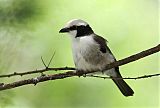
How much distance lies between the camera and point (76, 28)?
1.36 meters

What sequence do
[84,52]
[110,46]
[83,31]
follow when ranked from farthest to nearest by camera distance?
[110,46], [83,31], [84,52]

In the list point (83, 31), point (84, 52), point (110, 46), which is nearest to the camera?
point (84, 52)

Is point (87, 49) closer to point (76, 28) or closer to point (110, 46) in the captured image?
point (76, 28)

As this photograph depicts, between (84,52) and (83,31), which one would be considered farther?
(83,31)

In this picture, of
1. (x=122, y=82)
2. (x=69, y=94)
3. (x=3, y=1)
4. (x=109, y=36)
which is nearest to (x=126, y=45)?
(x=109, y=36)

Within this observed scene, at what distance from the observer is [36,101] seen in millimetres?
1688

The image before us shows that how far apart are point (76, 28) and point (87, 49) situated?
73mm

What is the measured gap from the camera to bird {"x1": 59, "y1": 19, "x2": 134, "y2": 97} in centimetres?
127

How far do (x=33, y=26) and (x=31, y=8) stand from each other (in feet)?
0.10

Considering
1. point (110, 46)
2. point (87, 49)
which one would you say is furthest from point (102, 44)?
point (110, 46)

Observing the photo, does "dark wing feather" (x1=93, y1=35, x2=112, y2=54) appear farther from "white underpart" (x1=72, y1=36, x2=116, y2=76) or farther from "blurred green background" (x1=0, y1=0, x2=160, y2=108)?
"blurred green background" (x1=0, y1=0, x2=160, y2=108)

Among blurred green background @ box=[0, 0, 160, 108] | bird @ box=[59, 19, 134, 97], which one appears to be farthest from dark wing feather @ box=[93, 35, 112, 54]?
blurred green background @ box=[0, 0, 160, 108]

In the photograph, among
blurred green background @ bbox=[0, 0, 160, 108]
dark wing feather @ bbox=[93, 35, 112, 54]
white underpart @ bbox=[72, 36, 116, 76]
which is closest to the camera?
white underpart @ bbox=[72, 36, 116, 76]

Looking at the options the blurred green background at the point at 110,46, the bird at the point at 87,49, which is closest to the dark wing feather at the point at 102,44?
the bird at the point at 87,49
